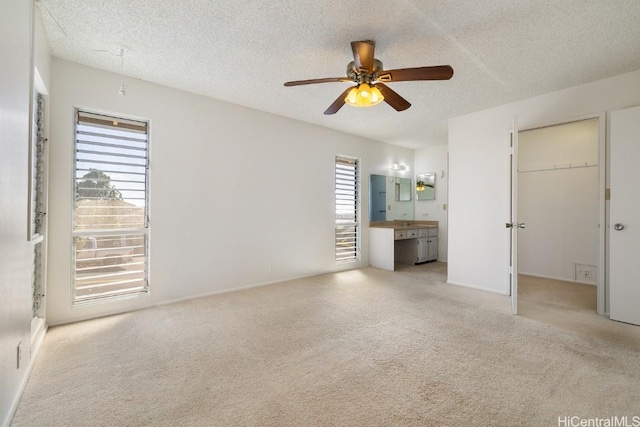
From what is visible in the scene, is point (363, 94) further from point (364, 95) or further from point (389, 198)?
point (389, 198)

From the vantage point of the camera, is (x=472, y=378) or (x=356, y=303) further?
(x=356, y=303)

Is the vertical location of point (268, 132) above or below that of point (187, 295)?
above

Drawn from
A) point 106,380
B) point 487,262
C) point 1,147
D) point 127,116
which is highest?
point 127,116

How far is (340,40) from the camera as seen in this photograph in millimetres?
2500

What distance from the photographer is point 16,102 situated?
1.66 meters

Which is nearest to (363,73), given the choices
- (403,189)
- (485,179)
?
(485,179)

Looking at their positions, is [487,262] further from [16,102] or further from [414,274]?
[16,102]

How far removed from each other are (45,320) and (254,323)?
A: 6.59ft

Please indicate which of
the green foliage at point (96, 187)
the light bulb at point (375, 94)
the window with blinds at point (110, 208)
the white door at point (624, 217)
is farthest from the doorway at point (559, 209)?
the green foliage at point (96, 187)

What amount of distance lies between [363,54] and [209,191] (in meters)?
2.61

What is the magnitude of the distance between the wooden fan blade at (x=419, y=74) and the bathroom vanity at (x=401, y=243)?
344 cm

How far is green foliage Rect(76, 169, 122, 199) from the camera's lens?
3008 millimetres

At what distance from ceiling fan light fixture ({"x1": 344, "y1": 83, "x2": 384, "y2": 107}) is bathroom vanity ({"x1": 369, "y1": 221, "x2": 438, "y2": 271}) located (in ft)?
10.7

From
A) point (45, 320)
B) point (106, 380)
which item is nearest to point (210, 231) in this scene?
point (45, 320)
